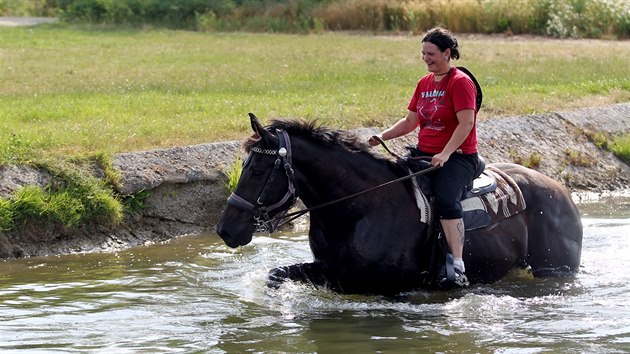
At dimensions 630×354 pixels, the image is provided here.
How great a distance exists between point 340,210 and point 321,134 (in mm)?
629

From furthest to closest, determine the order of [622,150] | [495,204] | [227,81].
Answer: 1. [227,81]
2. [622,150]
3. [495,204]

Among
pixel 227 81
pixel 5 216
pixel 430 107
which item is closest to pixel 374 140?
pixel 430 107

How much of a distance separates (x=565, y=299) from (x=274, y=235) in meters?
4.17

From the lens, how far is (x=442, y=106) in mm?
9438

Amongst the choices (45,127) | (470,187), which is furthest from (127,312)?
(45,127)

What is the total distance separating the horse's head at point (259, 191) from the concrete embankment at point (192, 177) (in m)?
3.98

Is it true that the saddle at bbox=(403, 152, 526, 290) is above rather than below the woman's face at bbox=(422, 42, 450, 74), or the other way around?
below

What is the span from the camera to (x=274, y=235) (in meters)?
13.3

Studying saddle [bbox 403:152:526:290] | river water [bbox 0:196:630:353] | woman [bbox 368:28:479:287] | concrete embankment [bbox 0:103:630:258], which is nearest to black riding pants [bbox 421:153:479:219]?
woman [bbox 368:28:479:287]

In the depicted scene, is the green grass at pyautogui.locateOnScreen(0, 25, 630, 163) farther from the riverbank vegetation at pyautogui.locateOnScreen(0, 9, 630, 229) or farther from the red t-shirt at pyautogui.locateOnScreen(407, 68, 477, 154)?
the red t-shirt at pyautogui.locateOnScreen(407, 68, 477, 154)

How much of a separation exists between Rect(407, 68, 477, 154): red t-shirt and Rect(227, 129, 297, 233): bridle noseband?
1.24 meters

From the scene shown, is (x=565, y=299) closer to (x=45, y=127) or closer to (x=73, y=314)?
(x=73, y=314)

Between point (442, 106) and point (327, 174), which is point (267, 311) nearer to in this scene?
point (327, 174)

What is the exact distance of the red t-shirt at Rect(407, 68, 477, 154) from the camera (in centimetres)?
930
